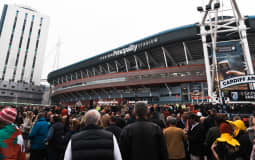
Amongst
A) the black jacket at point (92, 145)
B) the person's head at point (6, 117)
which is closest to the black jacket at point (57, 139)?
the person's head at point (6, 117)

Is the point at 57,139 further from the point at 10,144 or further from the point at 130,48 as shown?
the point at 130,48

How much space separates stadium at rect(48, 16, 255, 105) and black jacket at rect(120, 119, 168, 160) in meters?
22.1

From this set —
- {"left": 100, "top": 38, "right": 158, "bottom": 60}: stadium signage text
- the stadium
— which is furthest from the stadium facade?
{"left": 100, "top": 38, "right": 158, "bottom": 60}: stadium signage text

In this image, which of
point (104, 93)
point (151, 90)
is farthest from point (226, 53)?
point (104, 93)

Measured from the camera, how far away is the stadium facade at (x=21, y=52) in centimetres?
6244

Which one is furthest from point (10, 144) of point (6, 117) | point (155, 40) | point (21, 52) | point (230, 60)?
point (21, 52)

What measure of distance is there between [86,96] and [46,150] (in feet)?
157

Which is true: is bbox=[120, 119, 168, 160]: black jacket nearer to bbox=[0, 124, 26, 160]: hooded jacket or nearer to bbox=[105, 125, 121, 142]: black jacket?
bbox=[105, 125, 121, 142]: black jacket

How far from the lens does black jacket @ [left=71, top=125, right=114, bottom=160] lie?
2129 mm

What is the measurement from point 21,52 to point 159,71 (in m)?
66.2

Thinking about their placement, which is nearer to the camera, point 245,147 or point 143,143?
point 143,143

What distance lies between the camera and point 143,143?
2547 millimetres

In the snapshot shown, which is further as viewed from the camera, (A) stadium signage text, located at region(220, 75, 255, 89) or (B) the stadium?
(B) the stadium

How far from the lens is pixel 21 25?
6606 centimetres
